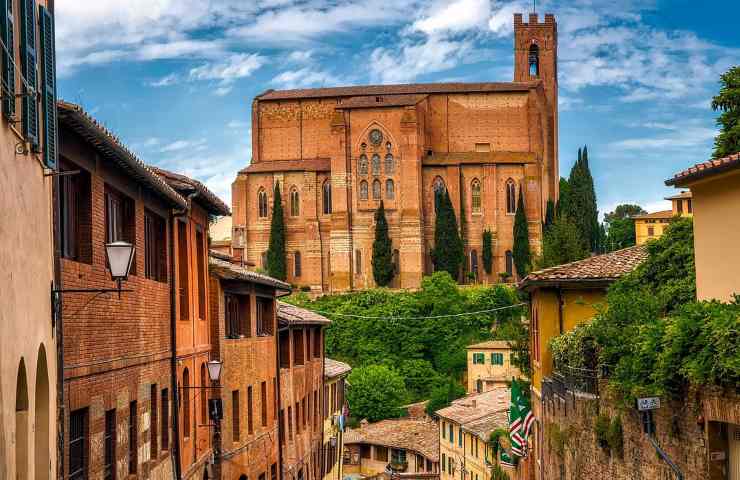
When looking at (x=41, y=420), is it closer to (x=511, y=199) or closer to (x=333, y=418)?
(x=333, y=418)

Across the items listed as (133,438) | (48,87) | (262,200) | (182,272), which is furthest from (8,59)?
(262,200)

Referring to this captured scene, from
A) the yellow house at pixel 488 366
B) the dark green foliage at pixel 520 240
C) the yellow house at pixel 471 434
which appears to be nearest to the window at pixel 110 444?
the yellow house at pixel 471 434

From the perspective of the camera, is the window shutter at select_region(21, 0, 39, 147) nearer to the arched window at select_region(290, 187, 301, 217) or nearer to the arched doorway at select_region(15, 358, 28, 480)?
the arched doorway at select_region(15, 358, 28, 480)

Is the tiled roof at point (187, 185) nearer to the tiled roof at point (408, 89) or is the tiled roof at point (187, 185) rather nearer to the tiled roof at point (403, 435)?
the tiled roof at point (403, 435)

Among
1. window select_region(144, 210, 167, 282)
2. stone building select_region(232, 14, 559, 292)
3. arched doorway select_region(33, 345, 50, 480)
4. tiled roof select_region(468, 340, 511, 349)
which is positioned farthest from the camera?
stone building select_region(232, 14, 559, 292)

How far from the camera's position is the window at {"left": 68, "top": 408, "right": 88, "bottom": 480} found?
14.0 m

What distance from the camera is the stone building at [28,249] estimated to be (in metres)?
9.50

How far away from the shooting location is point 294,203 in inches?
4166

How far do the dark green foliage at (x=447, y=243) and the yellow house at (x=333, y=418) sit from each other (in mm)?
50349

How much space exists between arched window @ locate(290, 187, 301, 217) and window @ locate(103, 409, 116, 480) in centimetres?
8976

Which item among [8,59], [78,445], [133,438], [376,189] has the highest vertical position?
[376,189]

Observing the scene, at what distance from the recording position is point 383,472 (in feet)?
228

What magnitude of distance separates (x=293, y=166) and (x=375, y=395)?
30405 millimetres

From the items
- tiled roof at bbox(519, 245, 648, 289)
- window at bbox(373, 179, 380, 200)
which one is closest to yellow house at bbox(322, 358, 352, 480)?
tiled roof at bbox(519, 245, 648, 289)
